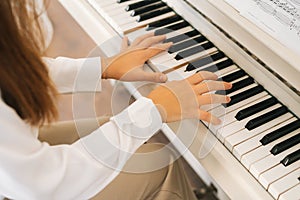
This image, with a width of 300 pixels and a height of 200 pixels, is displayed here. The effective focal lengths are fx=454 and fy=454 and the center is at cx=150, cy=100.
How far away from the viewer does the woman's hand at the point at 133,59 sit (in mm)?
1214

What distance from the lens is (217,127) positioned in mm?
1055

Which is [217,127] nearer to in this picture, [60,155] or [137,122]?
[137,122]

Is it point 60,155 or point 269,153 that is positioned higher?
point 269,153

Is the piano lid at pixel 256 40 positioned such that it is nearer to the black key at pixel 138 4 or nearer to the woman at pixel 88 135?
the woman at pixel 88 135

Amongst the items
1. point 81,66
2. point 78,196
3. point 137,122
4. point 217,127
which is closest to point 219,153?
point 217,127

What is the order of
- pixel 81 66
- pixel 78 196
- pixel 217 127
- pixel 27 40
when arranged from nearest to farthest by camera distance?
pixel 27 40
pixel 78 196
pixel 217 127
pixel 81 66

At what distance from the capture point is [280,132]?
40.8 inches

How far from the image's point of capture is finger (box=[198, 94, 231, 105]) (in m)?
1.08

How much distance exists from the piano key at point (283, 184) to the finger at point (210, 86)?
273mm

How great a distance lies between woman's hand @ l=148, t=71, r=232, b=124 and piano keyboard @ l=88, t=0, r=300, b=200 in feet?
0.08

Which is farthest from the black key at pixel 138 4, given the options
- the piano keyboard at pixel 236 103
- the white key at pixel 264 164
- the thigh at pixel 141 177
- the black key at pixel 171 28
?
the white key at pixel 264 164

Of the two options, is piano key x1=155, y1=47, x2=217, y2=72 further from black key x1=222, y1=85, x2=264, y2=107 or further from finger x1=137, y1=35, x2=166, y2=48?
black key x1=222, y1=85, x2=264, y2=107

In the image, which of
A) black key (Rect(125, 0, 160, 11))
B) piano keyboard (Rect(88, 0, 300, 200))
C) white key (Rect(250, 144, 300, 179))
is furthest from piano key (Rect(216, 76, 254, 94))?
black key (Rect(125, 0, 160, 11))

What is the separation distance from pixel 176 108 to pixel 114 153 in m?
0.19
